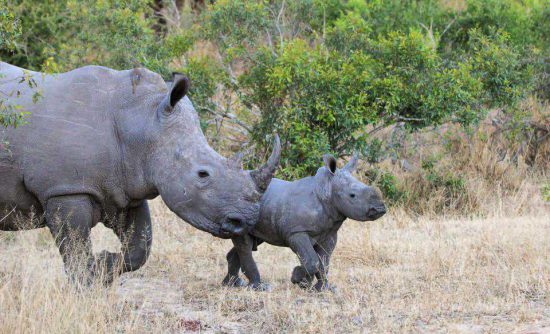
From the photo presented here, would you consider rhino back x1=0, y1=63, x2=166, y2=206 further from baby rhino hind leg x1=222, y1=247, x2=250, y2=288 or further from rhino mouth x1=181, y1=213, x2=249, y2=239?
baby rhino hind leg x1=222, y1=247, x2=250, y2=288

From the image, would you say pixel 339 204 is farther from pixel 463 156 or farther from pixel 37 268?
pixel 463 156

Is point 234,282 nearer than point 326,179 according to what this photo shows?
No

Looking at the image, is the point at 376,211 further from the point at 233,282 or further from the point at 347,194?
the point at 233,282

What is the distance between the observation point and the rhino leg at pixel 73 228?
5.97 metres

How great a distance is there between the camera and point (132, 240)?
21.4ft

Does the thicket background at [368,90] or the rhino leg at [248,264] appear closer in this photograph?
the rhino leg at [248,264]

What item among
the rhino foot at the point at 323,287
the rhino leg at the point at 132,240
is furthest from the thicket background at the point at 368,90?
the rhino foot at the point at 323,287

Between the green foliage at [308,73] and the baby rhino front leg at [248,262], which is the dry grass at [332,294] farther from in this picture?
the green foliage at [308,73]

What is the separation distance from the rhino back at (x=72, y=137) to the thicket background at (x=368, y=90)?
2310mm

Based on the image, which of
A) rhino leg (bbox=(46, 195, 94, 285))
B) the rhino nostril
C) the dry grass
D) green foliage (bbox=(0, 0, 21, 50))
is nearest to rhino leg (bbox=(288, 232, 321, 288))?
the dry grass

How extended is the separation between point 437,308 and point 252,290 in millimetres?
1422

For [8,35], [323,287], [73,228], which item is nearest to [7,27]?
[8,35]

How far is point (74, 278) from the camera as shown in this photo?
6020 millimetres

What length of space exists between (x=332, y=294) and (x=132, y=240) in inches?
59.0
